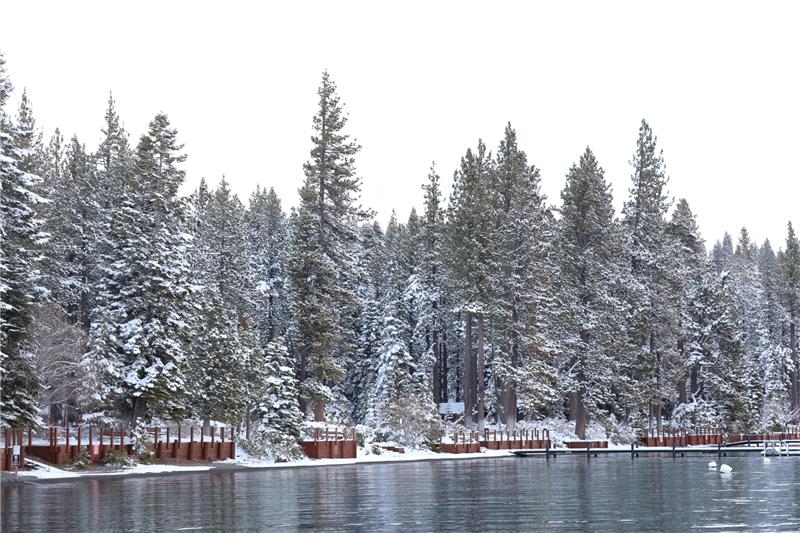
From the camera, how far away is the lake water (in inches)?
897

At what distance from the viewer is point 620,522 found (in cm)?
2333

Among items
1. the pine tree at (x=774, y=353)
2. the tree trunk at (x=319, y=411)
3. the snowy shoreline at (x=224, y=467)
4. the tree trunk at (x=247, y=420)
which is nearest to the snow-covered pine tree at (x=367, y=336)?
the snowy shoreline at (x=224, y=467)

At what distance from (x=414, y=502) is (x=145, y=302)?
76.8 feet

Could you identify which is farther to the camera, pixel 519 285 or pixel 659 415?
pixel 659 415

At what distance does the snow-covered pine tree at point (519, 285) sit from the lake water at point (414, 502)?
2601 centimetres

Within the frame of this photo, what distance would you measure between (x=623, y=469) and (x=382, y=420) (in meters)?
19.6

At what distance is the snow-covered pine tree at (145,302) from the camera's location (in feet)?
153

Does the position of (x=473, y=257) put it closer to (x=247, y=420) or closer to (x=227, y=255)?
(x=247, y=420)

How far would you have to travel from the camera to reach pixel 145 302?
48.1 meters

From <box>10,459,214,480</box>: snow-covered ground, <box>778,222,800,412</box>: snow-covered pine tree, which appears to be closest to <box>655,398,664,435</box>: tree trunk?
<box>778,222,800,412</box>: snow-covered pine tree

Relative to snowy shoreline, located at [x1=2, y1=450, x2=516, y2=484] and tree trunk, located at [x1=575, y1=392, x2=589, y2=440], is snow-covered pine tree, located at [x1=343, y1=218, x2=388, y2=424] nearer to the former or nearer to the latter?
tree trunk, located at [x1=575, y1=392, x2=589, y2=440]

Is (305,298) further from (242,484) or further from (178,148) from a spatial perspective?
(242,484)

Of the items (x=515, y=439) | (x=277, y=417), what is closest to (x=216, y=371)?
(x=277, y=417)

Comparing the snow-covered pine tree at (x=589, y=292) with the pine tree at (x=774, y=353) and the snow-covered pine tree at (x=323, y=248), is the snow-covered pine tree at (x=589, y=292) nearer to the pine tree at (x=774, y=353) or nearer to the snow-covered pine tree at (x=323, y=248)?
the snow-covered pine tree at (x=323, y=248)
